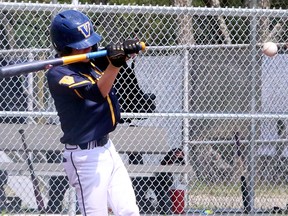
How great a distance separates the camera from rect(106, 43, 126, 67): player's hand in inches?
163

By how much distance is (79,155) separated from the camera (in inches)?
174

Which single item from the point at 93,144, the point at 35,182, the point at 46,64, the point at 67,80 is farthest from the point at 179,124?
the point at 46,64

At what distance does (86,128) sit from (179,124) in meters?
3.67

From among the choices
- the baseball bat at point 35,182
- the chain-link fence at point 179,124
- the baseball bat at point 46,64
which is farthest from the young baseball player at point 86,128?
the baseball bat at point 35,182

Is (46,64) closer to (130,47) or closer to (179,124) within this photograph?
(130,47)

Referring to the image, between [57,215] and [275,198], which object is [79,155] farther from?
[275,198]

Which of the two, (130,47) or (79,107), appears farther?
(79,107)

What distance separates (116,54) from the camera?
414cm

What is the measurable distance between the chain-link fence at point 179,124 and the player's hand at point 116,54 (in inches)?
84.5

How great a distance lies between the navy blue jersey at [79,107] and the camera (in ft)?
14.4

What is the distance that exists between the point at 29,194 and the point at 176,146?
1668 millimetres

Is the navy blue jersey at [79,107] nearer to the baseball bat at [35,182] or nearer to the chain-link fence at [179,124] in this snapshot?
the chain-link fence at [179,124]

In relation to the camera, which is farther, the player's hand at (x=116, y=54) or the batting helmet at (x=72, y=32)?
the batting helmet at (x=72, y=32)

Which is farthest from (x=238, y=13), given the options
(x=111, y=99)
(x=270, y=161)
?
(x=111, y=99)
